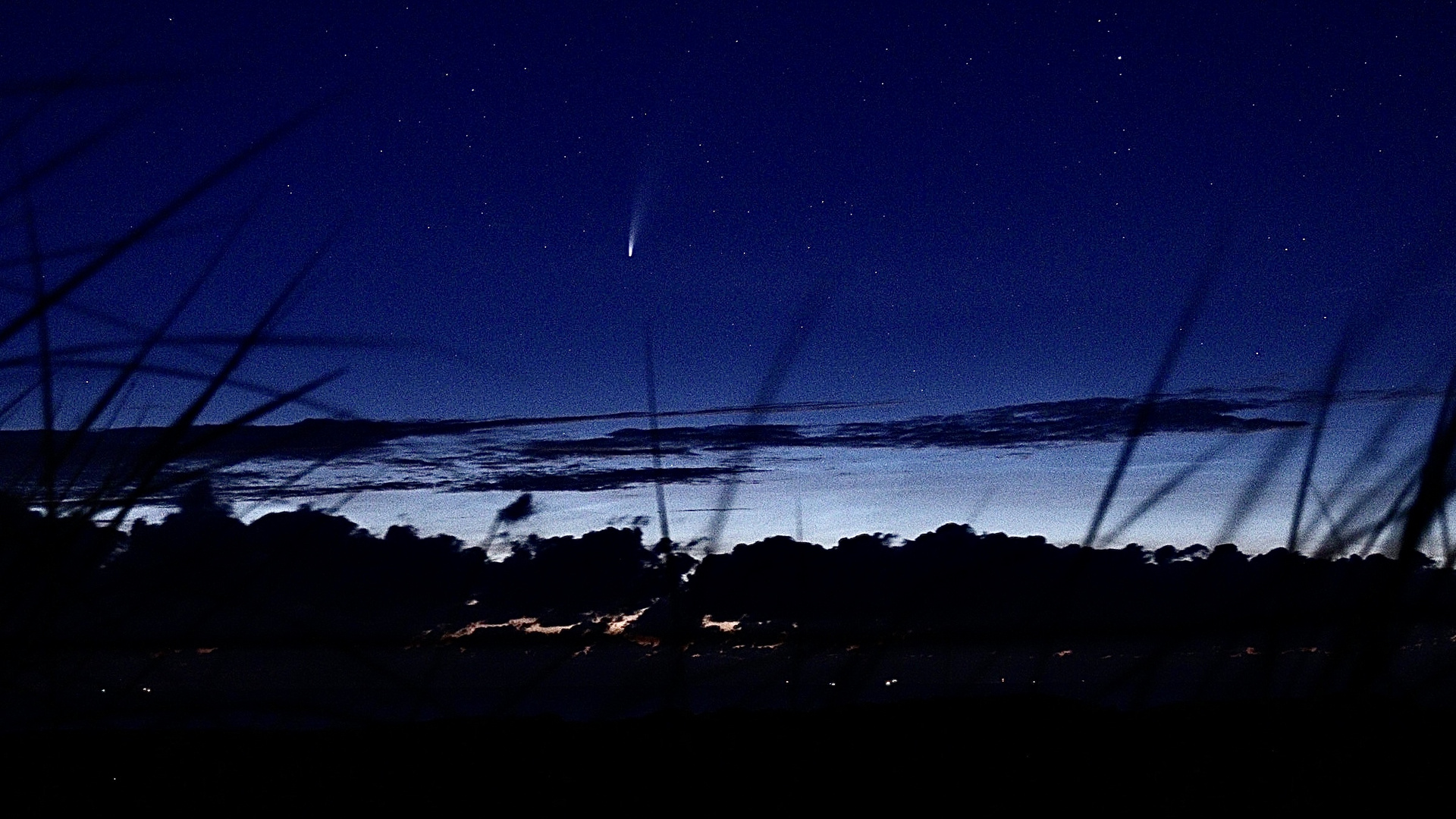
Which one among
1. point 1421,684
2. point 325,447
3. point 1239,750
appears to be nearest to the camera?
point 1239,750

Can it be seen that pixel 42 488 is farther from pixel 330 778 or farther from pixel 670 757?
pixel 670 757

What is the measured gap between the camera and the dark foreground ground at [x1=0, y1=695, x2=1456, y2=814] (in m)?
0.76

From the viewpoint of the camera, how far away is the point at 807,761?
2.89 feet

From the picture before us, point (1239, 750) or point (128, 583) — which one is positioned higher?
point (128, 583)

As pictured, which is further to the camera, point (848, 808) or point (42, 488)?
point (42, 488)

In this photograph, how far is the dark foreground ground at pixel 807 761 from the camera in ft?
2.51

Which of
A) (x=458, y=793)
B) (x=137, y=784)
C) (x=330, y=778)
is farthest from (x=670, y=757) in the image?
(x=137, y=784)

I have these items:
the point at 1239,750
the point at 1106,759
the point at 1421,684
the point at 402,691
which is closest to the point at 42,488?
the point at 402,691

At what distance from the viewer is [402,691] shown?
110 cm

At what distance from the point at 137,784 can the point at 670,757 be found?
0.49 m

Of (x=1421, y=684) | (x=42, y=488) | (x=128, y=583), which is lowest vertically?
(x=1421, y=684)

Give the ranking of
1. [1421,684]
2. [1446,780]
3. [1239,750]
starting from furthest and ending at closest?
[1421,684]
[1239,750]
[1446,780]

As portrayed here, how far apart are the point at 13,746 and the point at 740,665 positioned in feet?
2.52

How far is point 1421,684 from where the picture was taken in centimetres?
97
